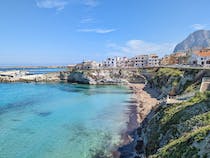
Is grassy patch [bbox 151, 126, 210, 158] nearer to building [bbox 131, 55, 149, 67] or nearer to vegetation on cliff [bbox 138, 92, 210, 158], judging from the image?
vegetation on cliff [bbox 138, 92, 210, 158]

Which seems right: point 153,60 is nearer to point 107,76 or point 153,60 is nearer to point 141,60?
point 141,60

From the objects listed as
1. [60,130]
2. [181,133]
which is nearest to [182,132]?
[181,133]

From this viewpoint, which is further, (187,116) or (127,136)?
(127,136)

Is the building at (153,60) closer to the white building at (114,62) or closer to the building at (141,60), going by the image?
the building at (141,60)

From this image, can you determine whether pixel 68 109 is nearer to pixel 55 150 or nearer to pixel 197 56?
pixel 55 150

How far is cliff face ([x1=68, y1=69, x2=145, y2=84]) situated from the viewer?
100919 mm

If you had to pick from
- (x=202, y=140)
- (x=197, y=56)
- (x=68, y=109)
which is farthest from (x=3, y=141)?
(x=197, y=56)

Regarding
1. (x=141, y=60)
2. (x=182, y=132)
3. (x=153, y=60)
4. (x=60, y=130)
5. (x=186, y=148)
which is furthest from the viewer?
(x=141, y=60)

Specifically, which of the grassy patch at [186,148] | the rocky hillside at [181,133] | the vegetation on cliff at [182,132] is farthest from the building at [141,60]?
the grassy patch at [186,148]

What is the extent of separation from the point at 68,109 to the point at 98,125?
14425 millimetres

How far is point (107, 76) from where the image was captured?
343 feet

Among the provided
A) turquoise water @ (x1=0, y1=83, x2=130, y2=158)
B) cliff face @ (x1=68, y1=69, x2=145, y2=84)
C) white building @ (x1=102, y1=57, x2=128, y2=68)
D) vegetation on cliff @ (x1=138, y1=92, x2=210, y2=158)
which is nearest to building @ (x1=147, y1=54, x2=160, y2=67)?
white building @ (x1=102, y1=57, x2=128, y2=68)

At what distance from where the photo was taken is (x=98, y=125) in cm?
3531

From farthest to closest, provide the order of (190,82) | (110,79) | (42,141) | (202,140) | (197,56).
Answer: (110,79) < (197,56) < (190,82) < (42,141) < (202,140)
